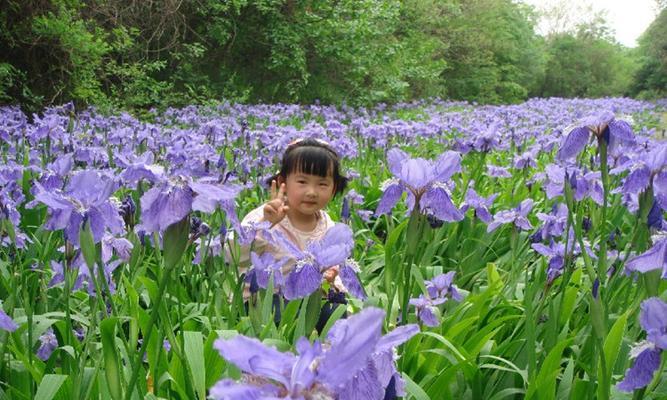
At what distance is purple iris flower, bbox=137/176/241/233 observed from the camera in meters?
1.06

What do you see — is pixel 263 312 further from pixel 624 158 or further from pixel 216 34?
pixel 216 34

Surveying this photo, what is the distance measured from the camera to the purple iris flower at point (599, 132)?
1.64 m

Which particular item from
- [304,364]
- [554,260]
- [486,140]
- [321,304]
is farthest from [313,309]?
[486,140]

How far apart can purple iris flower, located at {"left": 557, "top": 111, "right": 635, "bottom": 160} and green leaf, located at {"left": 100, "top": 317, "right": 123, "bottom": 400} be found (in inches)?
47.0

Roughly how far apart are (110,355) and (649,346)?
0.99 metres

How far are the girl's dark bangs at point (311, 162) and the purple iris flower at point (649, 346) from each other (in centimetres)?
179

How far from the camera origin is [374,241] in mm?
3754

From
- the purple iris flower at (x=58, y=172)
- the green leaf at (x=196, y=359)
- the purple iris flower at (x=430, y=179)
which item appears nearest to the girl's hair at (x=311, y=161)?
the purple iris flower at (x=58, y=172)

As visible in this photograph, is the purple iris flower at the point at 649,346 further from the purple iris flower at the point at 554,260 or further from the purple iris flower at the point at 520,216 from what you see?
the purple iris flower at the point at 520,216

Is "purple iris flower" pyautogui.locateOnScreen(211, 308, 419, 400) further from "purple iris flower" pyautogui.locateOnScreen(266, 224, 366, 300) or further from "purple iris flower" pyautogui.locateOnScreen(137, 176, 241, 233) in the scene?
"purple iris flower" pyautogui.locateOnScreen(266, 224, 366, 300)

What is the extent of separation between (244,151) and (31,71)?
4.87m

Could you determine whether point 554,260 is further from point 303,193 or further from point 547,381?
point 303,193

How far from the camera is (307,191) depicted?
8.99ft

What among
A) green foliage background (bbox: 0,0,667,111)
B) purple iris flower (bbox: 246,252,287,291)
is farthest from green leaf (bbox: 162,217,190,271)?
green foliage background (bbox: 0,0,667,111)
